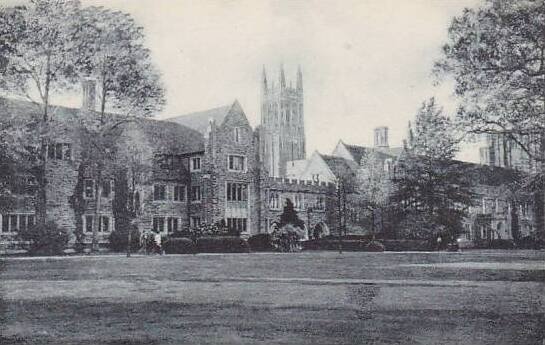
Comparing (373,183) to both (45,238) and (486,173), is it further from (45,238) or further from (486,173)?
(45,238)

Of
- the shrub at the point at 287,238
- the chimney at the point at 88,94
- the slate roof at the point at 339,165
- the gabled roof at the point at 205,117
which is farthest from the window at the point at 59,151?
the slate roof at the point at 339,165

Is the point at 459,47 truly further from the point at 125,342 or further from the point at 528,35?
the point at 125,342

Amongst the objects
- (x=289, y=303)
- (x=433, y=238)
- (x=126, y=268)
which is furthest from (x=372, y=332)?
(x=433, y=238)

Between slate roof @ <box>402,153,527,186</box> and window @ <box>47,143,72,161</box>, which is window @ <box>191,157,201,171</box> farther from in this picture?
window @ <box>47,143,72,161</box>

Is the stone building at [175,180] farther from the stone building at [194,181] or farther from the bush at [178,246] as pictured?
the bush at [178,246]

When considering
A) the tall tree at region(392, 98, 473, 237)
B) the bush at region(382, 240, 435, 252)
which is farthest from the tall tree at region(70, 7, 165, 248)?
the bush at region(382, 240, 435, 252)

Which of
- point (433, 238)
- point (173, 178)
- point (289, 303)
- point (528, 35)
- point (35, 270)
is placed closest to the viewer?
point (289, 303)

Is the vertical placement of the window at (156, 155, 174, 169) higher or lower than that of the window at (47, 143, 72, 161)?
higher
